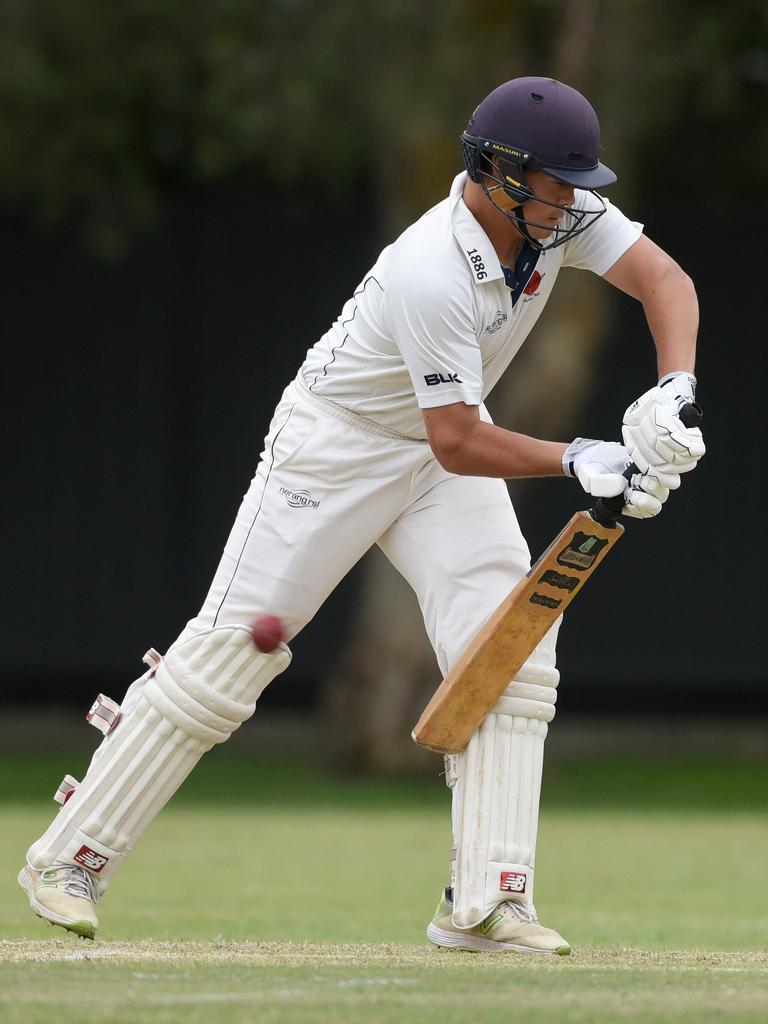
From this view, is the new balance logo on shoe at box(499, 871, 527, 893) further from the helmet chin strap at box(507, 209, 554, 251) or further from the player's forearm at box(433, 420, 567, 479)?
the helmet chin strap at box(507, 209, 554, 251)

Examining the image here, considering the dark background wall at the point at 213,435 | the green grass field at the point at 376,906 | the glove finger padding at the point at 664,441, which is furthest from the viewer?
the dark background wall at the point at 213,435

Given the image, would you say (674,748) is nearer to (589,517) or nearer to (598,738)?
(598,738)

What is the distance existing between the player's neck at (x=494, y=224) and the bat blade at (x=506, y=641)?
0.56 meters

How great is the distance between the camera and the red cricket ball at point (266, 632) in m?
3.96

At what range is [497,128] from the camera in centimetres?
382

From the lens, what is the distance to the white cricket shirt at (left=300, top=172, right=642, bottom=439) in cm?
373

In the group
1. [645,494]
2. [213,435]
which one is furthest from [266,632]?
[213,435]

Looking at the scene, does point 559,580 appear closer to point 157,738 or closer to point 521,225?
point 521,225

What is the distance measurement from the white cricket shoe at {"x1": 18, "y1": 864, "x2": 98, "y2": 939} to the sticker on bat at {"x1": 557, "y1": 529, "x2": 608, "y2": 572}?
121cm

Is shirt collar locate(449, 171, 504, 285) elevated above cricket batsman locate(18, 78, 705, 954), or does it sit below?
above

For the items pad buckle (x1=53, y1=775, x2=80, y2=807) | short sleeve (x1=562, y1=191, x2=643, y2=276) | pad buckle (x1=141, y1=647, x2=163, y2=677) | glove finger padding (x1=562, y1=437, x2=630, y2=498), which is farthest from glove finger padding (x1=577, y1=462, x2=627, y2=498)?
pad buckle (x1=53, y1=775, x2=80, y2=807)

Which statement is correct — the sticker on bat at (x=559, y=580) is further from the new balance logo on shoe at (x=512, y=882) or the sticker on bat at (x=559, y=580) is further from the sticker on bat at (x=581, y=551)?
the new balance logo on shoe at (x=512, y=882)

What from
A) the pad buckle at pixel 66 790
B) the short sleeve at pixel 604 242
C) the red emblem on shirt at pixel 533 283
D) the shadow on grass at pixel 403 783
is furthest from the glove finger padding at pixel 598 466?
the shadow on grass at pixel 403 783

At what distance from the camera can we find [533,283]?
3.95 meters
